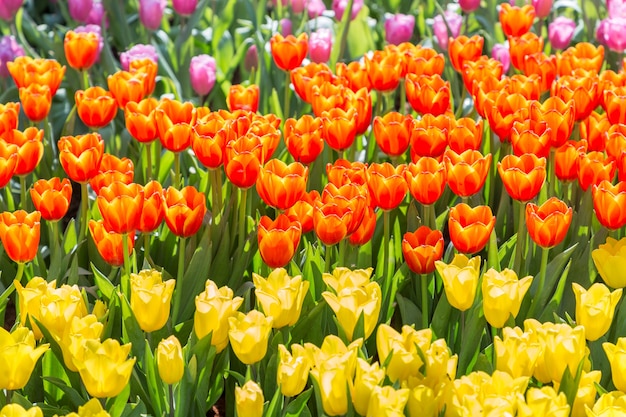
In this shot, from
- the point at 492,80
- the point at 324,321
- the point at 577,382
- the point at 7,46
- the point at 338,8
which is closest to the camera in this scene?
the point at 577,382

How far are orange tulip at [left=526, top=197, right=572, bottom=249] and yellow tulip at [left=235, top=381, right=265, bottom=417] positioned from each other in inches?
32.2

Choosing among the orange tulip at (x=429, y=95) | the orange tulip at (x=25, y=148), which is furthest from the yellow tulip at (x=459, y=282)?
the orange tulip at (x=25, y=148)

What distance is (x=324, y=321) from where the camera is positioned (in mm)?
2420

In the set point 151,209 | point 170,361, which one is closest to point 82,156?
point 151,209

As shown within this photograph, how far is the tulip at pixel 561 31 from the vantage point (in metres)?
3.96

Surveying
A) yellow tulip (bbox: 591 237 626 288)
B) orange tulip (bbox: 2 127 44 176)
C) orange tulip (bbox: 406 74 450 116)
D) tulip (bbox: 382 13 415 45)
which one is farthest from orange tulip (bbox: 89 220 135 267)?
tulip (bbox: 382 13 415 45)

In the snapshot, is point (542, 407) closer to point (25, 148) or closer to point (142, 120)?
point (142, 120)

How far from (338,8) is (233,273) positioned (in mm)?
1997

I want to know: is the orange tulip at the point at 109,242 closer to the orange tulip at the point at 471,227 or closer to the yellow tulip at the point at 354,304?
the yellow tulip at the point at 354,304

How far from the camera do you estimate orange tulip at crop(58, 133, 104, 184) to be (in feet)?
8.48

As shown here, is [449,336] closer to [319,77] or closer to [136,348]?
Result: [136,348]

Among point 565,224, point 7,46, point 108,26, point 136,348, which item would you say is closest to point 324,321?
point 136,348

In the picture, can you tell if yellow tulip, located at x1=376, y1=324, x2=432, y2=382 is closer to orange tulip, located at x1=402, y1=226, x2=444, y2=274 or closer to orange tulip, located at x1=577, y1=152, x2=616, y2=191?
orange tulip, located at x1=402, y1=226, x2=444, y2=274

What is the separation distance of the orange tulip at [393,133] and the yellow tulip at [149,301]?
35.3 inches
